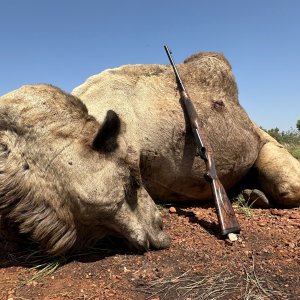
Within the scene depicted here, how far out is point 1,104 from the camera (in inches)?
145

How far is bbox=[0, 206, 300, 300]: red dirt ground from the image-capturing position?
10.2 feet

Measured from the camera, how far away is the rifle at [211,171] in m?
4.26

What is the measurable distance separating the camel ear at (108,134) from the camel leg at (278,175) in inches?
99.4

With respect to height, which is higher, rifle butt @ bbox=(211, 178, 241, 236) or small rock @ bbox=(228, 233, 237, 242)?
rifle butt @ bbox=(211, 178, 241, 236)

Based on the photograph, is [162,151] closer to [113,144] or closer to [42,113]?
[113,144]

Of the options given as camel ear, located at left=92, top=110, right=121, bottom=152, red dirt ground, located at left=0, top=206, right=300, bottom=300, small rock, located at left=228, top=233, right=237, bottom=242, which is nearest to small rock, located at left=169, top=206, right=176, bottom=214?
red dirt ground, located at left=0, top=206, right=300, bottom=300

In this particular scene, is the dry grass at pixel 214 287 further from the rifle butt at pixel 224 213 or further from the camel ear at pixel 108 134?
the camel ear at pixel 108 134

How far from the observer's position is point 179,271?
3.47 metres

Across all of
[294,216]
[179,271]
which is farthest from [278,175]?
[179,271]

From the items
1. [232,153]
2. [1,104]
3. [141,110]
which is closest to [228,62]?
[232,153]

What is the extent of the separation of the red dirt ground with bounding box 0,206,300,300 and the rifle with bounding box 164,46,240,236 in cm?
16

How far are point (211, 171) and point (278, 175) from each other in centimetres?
115

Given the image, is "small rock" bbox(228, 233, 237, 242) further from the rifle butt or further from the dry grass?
the dry grass

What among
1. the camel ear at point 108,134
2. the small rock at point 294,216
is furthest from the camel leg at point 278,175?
the camel ear at point 108,134
